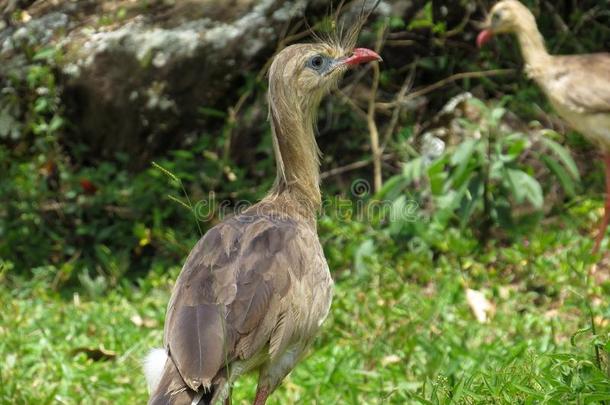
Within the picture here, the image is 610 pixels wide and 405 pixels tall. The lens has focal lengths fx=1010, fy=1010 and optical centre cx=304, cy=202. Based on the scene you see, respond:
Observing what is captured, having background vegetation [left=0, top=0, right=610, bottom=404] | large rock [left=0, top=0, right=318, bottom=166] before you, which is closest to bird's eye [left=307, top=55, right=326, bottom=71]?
background vegetation [left=0, top=0, right=610, bottom=404]

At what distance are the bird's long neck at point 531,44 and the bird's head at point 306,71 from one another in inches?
84.7

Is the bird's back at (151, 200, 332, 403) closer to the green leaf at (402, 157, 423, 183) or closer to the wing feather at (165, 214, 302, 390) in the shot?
the wing feather at (165, 214, 302, 390)

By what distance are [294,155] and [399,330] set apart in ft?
3.38

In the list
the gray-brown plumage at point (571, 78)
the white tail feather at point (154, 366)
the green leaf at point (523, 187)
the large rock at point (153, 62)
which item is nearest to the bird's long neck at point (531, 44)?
the gray-brown plumage at point (571, 78)

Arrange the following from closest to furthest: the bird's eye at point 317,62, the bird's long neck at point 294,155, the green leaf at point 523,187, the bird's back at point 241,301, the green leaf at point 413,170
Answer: the bird's back at point 241,301 < the bird's long neck at point 294,155 < the bird's eye at point 317,62 < the green leaf at point 523,187 < the green leaf at point 413,170

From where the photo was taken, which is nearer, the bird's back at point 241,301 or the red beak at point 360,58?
the bird's back at point 241,301

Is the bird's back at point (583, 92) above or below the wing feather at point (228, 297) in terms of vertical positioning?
below

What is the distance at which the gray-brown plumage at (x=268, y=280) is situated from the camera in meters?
2.64

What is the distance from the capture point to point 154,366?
2.77 meters

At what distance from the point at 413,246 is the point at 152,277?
132cm

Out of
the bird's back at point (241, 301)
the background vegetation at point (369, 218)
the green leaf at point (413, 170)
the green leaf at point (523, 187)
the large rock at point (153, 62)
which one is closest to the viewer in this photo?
the bird's back at point (241, 301)

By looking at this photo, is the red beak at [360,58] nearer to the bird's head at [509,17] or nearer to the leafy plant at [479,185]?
the leafy plant at [479,185]

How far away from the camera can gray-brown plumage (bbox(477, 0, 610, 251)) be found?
5.06 metres

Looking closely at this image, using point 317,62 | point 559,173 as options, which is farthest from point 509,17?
point 317,62
